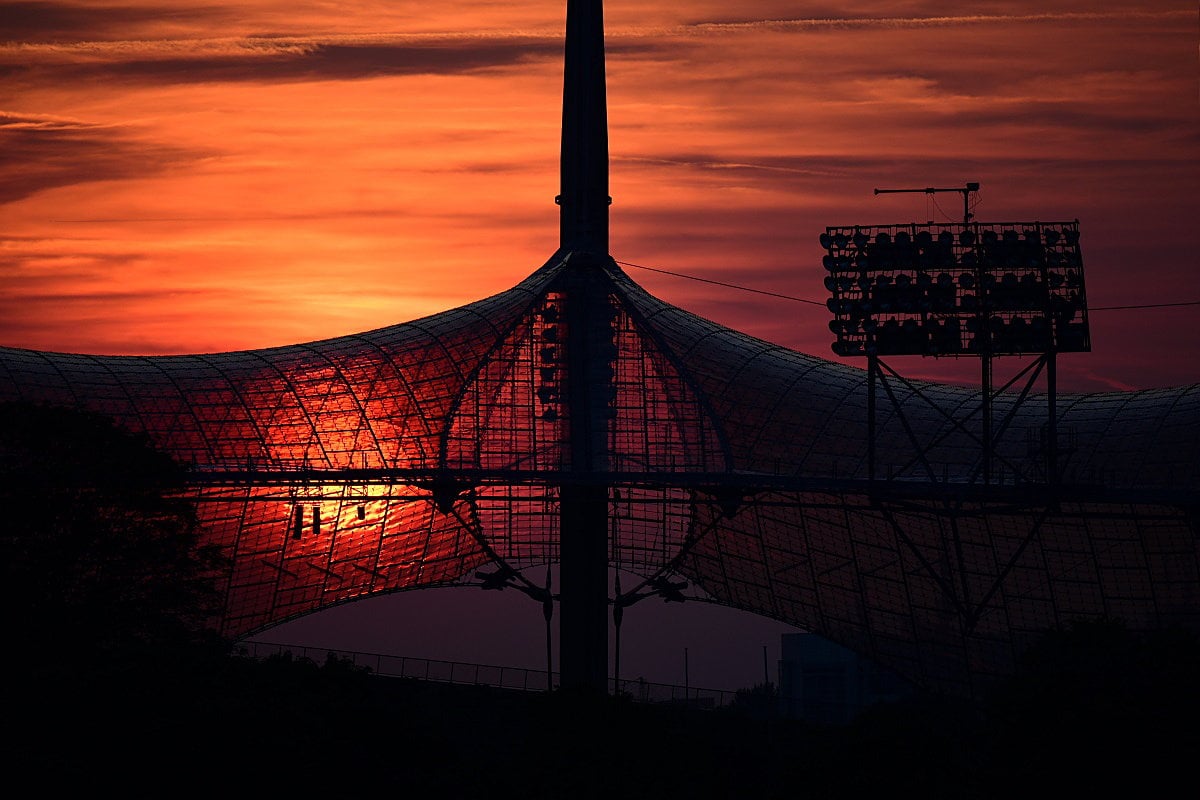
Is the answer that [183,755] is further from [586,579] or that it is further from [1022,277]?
[586,579]

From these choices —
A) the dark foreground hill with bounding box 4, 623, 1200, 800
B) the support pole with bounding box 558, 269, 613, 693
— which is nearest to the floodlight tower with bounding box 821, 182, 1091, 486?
the dark foreground hill with bounding box 4, 623, 1200, 800

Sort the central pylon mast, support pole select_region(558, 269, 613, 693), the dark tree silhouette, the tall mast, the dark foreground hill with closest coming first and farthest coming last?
the dark foreground hill < the dark tree silhouette < the central pylon mast < support pole select_region(558, 269, 613, 693) < the tall mast

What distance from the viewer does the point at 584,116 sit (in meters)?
114

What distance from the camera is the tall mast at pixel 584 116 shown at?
113000 mm

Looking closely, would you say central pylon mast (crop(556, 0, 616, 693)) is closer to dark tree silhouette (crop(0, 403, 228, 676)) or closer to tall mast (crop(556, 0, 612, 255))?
tall mast (crop(556, 0, 612, 255))

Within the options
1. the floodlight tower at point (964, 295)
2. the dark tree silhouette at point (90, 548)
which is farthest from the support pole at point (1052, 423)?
the dark tree silhouette at point (90, 548)

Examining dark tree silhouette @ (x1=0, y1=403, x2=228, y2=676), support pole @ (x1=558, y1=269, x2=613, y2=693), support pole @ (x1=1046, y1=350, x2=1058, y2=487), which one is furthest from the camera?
support pole @ (x1=558, y1=269, x2=613, y2=693)

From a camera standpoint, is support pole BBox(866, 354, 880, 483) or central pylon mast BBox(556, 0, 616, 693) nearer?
support pole BBox(866, 354, 880, 483)

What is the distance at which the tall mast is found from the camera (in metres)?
113

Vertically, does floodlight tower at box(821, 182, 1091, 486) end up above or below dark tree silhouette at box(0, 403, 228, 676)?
above

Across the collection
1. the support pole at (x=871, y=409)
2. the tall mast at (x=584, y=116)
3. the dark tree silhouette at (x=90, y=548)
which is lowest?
the dark tree silhouette at (x=90, y=548)

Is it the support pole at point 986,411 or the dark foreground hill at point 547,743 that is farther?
the support pole at point 986,411

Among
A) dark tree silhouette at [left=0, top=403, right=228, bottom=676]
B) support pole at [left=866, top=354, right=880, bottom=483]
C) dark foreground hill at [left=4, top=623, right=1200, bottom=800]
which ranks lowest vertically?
dark foreground hill at [left=4, top=623, right=1200, bottom=800]

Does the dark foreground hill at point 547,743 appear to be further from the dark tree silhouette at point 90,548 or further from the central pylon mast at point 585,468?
the central pylon mast at point 585,468
